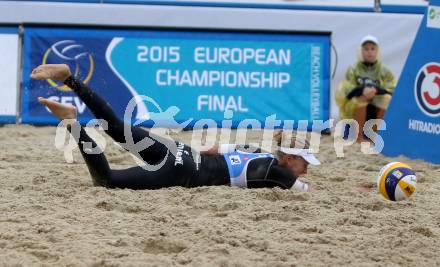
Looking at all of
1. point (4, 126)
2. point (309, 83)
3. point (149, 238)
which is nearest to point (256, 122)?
point (309, 83)

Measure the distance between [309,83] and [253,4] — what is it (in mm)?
1377

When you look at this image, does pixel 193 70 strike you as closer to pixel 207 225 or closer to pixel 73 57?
pixel 73 57

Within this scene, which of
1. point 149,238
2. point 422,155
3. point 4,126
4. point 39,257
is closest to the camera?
point 39,257

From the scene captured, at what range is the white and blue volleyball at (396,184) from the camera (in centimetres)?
555

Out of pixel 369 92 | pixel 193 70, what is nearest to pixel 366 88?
pixel 369 92

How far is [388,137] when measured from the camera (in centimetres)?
845

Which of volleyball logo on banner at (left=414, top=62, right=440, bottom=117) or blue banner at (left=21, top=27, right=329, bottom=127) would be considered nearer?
volleyball logo on banner at (left=414, top=62, right=440, bottom=117)

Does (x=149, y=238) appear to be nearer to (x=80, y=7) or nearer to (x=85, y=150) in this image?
(x=85, y=150)

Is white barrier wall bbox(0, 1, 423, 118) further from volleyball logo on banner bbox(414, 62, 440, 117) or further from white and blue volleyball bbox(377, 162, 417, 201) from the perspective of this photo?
white and blue volleyball bbox(377, 162, 417, 201)

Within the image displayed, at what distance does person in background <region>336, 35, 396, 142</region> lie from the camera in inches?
384

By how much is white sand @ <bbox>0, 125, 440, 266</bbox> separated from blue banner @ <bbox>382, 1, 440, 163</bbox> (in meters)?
1.66

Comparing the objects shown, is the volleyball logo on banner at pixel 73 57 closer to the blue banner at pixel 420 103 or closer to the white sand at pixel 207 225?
the white sand at pixel 207 225

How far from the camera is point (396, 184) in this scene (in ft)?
18.2

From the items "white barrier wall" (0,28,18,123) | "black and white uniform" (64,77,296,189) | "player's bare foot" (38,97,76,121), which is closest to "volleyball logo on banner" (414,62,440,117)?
"black and white uniform" (64,77,296,189)
